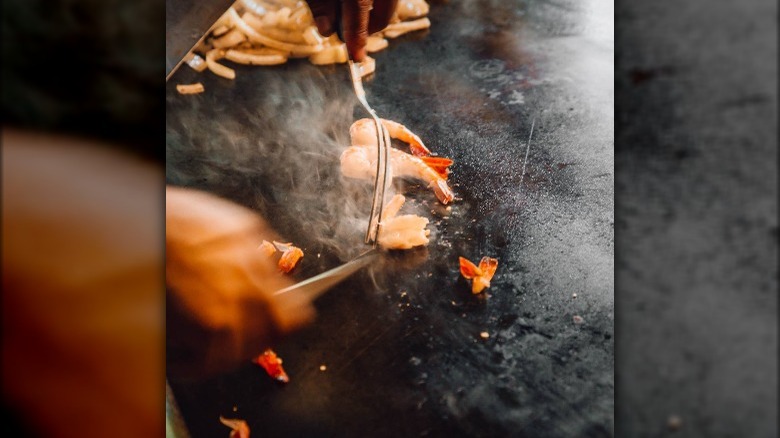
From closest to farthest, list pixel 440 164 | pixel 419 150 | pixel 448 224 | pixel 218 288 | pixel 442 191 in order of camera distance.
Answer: pixel 218 288
pixel 448 224
pixel 442 191
pixel 440 164
pixel 419 150

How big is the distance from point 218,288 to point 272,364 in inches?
19.8

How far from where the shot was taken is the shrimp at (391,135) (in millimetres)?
2805

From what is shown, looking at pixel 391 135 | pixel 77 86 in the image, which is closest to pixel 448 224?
pixel 391 135

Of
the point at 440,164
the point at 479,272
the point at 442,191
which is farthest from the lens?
the point at 440,164

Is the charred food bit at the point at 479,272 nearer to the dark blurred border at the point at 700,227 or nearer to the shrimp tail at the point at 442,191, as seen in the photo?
the shrimp tail at the point at 442,191

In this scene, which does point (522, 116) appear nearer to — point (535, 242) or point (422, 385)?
point (535, 242)

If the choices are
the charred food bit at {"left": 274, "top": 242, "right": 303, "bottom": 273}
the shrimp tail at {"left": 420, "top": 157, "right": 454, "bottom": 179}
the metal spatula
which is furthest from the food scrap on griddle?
the shrimp tail at {"left": 420, "top": 157, "right": 454, "bottom": 179}

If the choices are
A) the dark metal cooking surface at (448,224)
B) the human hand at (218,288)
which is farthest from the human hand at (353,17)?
the human hand at (218,288)

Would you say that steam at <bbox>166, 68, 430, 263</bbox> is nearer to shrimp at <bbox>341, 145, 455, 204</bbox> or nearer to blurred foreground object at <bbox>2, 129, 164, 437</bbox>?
shrimp at <bbox>341, 145, 455, 204</bbox>

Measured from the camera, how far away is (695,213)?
1.78 metres

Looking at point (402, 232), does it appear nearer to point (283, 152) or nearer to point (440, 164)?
point (440, 164)

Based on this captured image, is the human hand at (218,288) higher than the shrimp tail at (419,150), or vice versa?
the shrimp tail at (419,150)

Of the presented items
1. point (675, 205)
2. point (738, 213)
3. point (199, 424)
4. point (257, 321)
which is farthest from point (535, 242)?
point (199, 424)

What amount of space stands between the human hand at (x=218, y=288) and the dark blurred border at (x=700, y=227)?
49.6 inches
